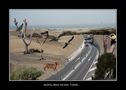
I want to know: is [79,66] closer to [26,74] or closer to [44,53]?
[44,53]

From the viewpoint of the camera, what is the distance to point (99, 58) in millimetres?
6906

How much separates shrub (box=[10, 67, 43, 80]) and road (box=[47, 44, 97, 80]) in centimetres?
9

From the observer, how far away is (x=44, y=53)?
6.90m

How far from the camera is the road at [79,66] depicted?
6.89 meters

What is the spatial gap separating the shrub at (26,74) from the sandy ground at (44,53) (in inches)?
1.0

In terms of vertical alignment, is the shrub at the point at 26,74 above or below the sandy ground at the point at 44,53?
below

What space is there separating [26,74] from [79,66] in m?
0.36

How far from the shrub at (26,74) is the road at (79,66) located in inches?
3.7

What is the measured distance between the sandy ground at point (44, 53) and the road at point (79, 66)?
0.12 feet

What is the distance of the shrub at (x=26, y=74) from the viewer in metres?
6.88

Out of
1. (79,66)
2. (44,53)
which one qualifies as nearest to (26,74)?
(44,53)
